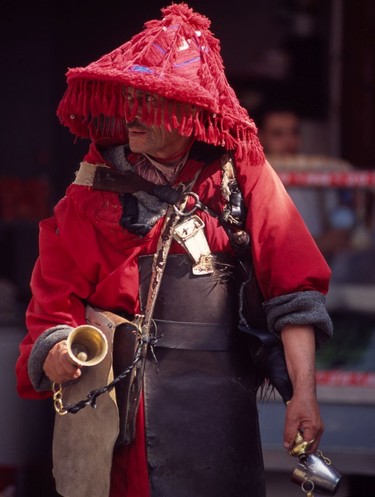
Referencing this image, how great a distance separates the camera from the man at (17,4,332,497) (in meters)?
3.19

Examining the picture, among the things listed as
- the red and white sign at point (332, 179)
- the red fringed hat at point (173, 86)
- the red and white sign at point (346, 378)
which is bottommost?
the red and white sign at point (346, 378)

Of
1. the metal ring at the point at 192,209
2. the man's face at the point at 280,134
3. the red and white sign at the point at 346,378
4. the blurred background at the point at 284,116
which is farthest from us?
the man's face at the point at 280,134

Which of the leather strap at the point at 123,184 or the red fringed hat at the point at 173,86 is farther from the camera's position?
the leather strap at the point at 123,184

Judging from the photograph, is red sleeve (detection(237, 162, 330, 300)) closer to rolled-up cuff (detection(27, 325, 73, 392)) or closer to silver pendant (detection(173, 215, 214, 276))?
silver pendant (detection(173, 215, 214, 276))

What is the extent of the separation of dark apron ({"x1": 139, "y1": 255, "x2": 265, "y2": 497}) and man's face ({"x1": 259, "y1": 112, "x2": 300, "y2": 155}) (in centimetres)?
397

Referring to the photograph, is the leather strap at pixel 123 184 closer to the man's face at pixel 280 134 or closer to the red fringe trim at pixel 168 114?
the red fringe trim at pixel 168 114

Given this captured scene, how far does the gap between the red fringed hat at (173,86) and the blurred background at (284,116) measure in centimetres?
328

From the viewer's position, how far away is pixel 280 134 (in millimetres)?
7246

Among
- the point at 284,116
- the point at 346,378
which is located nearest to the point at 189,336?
the point at 346,378

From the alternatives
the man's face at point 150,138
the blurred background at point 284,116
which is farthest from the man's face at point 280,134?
the man's face at point 150,138

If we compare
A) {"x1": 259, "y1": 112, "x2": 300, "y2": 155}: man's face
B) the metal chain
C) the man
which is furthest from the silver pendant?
{"x1": 259, "y1": 112, "x2": 300, "y2": 155}: man's face

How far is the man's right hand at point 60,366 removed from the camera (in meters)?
3.14

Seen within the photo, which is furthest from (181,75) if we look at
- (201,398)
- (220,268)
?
(201,398)

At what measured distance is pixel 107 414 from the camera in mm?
3207
